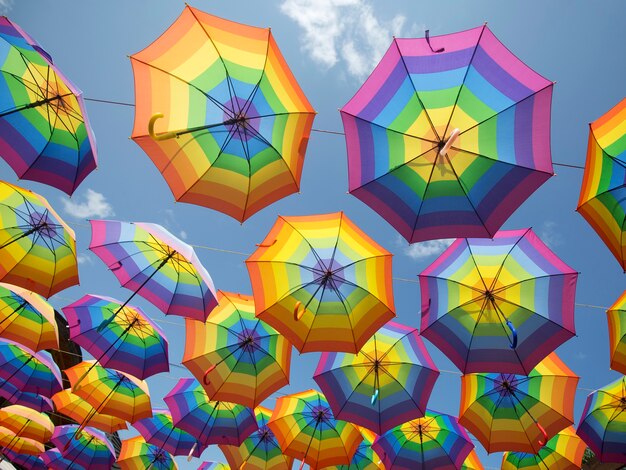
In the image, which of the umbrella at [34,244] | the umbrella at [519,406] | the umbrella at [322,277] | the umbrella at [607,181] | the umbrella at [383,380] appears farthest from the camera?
the umbrella at [383,380]

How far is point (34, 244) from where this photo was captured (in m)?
8.21

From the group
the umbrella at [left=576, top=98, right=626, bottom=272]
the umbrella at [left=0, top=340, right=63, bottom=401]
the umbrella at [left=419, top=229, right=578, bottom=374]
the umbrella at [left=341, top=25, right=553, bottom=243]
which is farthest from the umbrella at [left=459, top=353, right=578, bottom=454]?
the umbrella at [left=0, top=340, right=63, bottom=401]

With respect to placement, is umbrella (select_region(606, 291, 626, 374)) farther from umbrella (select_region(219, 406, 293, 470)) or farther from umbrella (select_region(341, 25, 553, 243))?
umbrella (select_region(219, 406, 293, 470))

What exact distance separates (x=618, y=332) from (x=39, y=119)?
11179 millimetres

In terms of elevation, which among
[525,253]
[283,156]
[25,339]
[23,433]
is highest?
[525,253]

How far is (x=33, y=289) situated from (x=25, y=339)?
7.04ft

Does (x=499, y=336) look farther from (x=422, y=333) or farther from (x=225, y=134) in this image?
(x=225, y=134)

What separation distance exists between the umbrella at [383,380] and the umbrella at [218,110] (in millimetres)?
4947

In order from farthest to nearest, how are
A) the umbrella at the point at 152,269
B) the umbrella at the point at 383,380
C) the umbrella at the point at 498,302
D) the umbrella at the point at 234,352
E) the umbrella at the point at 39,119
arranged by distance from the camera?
the umbrella at the point at 234,352 < the umbrella at the point at 383,380 < the umbrella at the point at 152,269 < the umbrella at the point at 498,302 < the umbrella at the point at 39,119

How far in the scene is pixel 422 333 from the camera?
7.79 metres

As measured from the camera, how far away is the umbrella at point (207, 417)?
10688mm

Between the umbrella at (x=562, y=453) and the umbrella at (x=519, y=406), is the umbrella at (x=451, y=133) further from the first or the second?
the umbrella at (x=562, y=453)

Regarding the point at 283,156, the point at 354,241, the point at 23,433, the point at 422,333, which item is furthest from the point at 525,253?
the point at 23,433

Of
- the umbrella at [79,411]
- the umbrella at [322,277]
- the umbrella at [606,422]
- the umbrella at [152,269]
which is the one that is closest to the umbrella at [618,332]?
the umbrella at [606,422]
